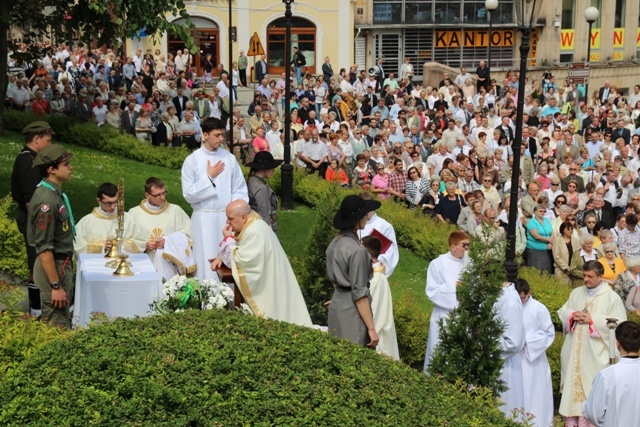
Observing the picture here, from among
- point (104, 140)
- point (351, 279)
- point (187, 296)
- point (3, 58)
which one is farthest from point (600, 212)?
point (187, 296)

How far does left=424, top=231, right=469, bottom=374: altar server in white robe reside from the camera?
11555mm

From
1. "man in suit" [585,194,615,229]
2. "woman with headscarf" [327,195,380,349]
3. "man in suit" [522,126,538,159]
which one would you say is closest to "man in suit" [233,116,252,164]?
"man in suit" [522,126,538,159]

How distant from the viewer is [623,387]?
936 centimetres

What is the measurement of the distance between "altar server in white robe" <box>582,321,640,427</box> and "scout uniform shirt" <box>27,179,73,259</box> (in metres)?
4.74

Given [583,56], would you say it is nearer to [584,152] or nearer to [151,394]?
[584,152]

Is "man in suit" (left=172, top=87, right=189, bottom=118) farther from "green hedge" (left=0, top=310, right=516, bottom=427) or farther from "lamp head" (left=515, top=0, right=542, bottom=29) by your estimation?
"green hedge" (left=0, top=310, right=516, bottom=427)

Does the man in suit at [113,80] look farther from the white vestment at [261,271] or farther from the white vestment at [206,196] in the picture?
the white vestment at [261,271]

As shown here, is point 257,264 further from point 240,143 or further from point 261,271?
point 240,143

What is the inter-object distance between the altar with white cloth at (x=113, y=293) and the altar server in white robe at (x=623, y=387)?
3.97 meters

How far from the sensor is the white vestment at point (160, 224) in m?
11.8

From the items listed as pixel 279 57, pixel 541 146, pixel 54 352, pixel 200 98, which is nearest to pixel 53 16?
pixel 200 98

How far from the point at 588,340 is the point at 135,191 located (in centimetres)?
964

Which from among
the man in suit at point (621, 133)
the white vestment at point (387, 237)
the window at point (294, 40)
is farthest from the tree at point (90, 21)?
the window at point (294, 40)

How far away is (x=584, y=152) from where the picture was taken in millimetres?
24922
